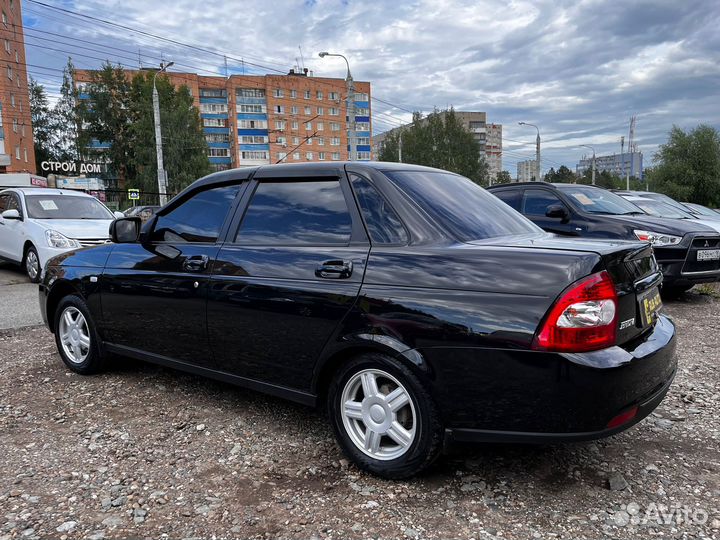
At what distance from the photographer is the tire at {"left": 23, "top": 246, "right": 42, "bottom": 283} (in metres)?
9.27

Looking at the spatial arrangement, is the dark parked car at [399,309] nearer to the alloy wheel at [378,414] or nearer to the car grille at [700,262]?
the alloy wheel at [378,414]

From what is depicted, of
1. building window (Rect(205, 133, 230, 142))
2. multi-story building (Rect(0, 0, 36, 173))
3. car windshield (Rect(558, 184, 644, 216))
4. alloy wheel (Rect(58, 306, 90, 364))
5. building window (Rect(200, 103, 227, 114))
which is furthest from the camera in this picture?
building window (Rect(205, 133, 230, 142))

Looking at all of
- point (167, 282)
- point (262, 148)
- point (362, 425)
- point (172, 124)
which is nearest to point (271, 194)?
point (167, 282)

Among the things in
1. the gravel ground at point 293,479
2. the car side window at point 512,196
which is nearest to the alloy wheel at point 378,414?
the gravel ground at point 293,479

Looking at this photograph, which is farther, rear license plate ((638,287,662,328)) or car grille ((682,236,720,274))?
car grille ((682,236,720,274))

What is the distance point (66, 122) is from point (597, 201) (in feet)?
211

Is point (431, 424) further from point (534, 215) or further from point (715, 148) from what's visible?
point (715, 148)

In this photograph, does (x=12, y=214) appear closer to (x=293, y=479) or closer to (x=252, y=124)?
(x=293, y=479)

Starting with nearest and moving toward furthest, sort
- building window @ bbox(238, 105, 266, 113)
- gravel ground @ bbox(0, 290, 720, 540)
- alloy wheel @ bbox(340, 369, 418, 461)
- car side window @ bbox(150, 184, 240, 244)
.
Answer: gravel ground @ bbox(0, 290, 720, 540) < alloy wheel @ bbox(340, 369, 418, 461) < car side window @ bbox(150, 184, 240, 244) < building window @ bbox(238, 105, 266, 113)

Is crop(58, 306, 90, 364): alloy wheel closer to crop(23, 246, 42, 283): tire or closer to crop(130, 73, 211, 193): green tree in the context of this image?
crop(23, 246, 42, 283): tire

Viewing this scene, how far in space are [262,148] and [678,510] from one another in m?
80.2

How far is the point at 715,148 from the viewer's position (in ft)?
110

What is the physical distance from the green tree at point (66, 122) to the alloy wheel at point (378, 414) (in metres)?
63.5

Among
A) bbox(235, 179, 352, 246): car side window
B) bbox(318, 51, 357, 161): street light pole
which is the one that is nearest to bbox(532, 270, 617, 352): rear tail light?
bbox(235, 179, 352, 246): car side window
